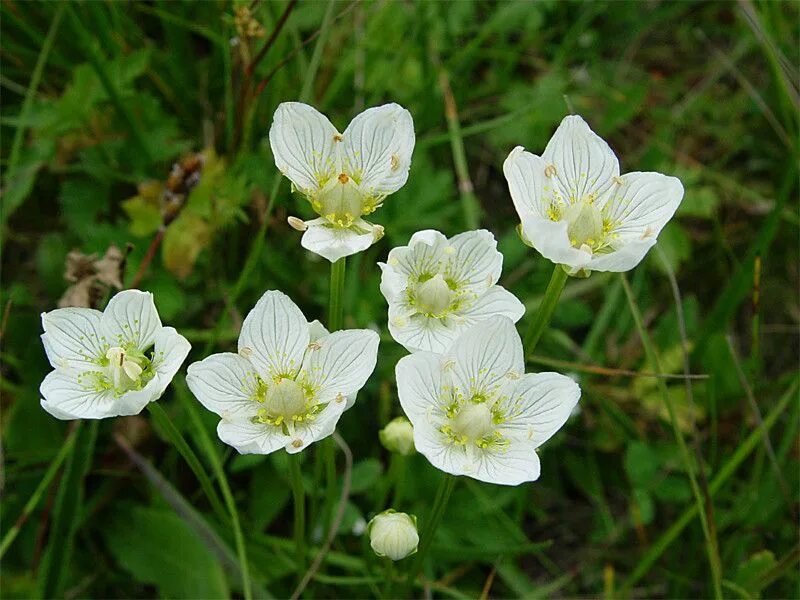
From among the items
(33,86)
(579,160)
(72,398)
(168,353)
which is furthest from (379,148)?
(33,86)

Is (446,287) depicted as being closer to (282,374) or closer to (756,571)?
(282,374)

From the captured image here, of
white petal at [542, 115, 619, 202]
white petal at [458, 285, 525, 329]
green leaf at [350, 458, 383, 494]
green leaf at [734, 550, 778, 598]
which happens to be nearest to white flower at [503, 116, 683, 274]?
white petal at [542, 115, 619, 202]

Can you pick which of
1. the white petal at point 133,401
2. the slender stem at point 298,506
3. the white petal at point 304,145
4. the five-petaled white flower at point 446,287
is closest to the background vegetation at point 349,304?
the slender stem at point 298,506

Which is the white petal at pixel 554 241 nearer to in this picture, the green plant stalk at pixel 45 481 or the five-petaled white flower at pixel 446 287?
the five-petaled white flower at pixel 446 287

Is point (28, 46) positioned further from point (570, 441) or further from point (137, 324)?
point (570, 441)

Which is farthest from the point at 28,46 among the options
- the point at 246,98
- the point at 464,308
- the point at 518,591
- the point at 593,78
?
the point at 518,591

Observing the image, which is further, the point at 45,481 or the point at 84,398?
the point at 45,481
